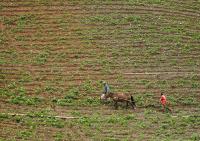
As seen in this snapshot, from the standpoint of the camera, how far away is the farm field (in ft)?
85.4

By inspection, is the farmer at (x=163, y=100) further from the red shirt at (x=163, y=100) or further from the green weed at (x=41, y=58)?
the green weed at (x=41, y=58)

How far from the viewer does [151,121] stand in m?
26.6

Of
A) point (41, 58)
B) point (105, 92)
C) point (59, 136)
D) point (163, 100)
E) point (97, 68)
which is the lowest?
point (59, 136)

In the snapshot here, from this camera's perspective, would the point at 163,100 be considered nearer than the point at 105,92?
Yes

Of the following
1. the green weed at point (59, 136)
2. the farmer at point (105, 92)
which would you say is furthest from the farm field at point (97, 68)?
the farmer at point (105, 92)

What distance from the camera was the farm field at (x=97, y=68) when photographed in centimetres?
2603

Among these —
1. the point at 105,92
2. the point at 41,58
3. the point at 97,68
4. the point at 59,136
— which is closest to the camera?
the point at 59,136

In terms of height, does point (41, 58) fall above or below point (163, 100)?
above

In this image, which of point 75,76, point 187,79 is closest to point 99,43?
point 75,76

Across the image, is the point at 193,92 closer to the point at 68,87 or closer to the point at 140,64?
the point at 140,64

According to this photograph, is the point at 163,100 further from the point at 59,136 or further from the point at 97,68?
the point at 59,136

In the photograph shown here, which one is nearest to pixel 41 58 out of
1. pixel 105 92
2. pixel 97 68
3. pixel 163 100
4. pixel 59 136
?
pixel 97 68

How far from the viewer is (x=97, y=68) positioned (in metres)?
30.8

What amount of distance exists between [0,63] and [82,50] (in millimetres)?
4915
